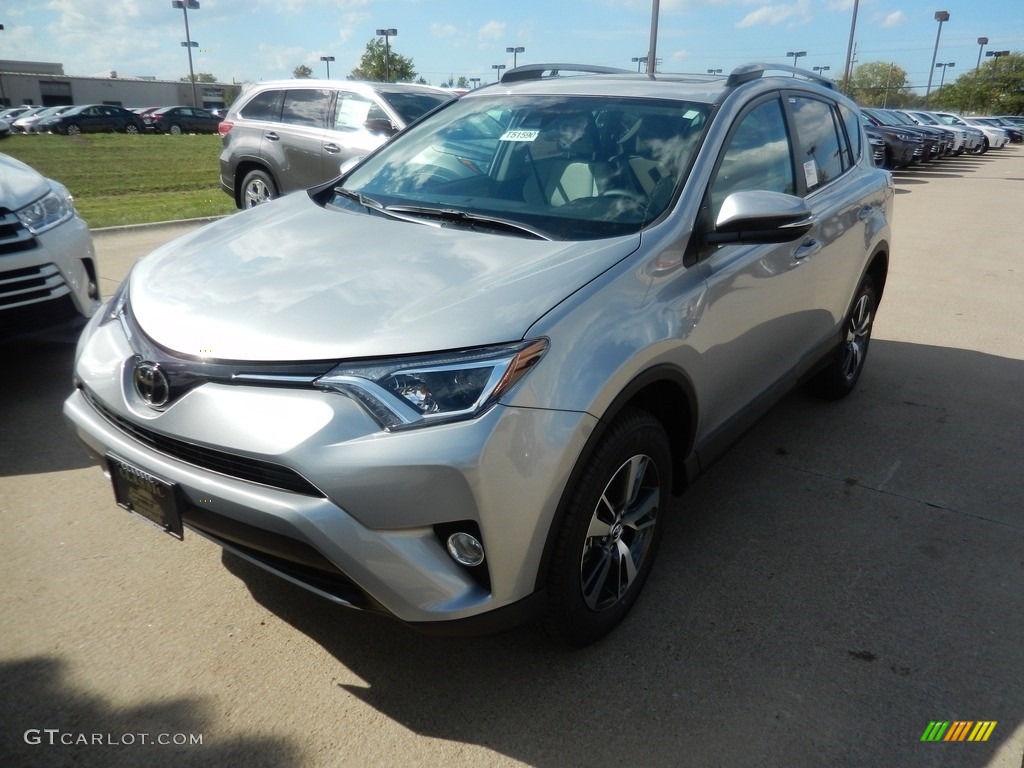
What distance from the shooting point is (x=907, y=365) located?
19.0ft

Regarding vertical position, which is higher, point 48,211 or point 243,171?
point 48,211

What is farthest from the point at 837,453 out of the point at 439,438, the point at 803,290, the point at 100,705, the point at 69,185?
the point at 69,185

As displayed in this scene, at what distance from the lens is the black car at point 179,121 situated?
46969 mm

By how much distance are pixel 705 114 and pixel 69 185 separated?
18.3m

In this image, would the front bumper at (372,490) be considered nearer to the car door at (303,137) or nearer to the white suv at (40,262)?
the white suv at (40,262)

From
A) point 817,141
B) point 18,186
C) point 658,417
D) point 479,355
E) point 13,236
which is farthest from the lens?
point 18,186

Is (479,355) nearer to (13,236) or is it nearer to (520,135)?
(520,135)

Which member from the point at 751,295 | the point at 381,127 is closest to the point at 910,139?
the point at 381,127

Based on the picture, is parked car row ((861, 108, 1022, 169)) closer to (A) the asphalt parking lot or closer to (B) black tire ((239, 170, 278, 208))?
(B) black tire ((239, 170, 278, 208))

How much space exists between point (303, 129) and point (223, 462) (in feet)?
25.3

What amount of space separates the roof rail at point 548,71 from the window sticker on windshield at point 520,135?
0.73 meters

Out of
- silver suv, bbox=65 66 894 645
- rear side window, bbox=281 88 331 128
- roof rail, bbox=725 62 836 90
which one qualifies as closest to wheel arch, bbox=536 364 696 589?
silver suv, bbox=65 66 894 645

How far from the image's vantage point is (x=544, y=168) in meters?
3.25

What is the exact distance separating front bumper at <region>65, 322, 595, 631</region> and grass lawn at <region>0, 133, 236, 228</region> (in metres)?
8.71
